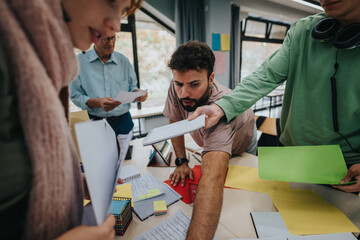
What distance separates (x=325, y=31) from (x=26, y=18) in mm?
1088

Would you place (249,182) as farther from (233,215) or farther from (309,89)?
(309,89)

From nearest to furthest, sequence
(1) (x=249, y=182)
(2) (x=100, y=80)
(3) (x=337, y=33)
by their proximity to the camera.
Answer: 1. (3) (x=337, y=33)
2. (1) (x=249, y=182)
3. (2) (x=100, y=80)

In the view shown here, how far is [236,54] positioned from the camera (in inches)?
166

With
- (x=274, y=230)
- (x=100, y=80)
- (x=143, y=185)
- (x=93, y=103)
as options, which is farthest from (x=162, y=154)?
(x=100, y=80)

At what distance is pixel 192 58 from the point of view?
1192 millimetres

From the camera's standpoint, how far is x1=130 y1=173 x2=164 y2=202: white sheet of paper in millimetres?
970

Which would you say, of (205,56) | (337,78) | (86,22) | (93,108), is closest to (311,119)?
(337,78)

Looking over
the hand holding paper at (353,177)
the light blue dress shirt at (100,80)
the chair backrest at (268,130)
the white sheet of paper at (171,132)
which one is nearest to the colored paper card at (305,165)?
the hand holding paper at (353,177)

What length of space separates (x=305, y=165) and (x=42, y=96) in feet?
3.03

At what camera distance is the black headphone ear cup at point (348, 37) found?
78 centimetres

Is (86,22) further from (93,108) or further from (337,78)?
(93,108)

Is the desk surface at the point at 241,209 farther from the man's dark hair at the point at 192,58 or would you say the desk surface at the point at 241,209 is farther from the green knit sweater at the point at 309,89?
the man's dark hair at the point at 192,58

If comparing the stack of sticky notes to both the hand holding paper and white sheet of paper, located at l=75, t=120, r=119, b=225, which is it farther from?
the hand holding paper

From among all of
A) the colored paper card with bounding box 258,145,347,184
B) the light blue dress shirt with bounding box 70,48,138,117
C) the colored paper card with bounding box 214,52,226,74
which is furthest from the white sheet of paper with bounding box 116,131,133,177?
the colored paper card with bounding box 214,52,226,74
